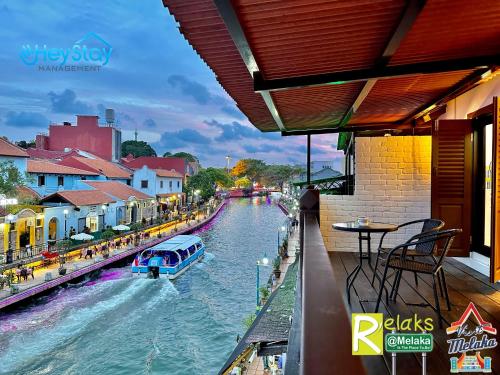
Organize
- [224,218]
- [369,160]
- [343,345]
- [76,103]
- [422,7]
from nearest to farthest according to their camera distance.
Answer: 1. [343,345]
2. [422,7]
3. [369,160]
4. [224,218]
5. [76,103]

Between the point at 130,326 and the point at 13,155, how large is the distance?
1165 centimetres

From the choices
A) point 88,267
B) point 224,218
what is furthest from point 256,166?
point 88,267

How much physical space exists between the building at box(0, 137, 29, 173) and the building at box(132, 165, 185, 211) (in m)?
16.0

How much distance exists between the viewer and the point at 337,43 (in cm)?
242

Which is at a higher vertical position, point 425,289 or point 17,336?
point 425,289

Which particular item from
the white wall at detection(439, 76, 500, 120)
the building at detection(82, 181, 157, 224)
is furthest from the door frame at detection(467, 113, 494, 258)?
the building at detection(82, 181, 157, 224)

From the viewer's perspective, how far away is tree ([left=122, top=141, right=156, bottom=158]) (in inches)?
2630


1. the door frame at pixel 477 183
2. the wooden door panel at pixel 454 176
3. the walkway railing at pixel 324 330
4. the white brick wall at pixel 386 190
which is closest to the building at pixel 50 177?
the white brick wall at pixel 386 190

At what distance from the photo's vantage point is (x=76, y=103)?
14988 centimetres

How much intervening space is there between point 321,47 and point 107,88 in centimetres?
16746

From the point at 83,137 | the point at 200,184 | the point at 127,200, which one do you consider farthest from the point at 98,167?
the point at 200,184

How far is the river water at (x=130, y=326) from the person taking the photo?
12.9 metres

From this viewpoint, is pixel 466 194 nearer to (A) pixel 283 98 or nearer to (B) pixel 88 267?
(A) pixel 283 98

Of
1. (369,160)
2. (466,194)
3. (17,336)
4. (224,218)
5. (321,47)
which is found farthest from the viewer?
(224,218)
